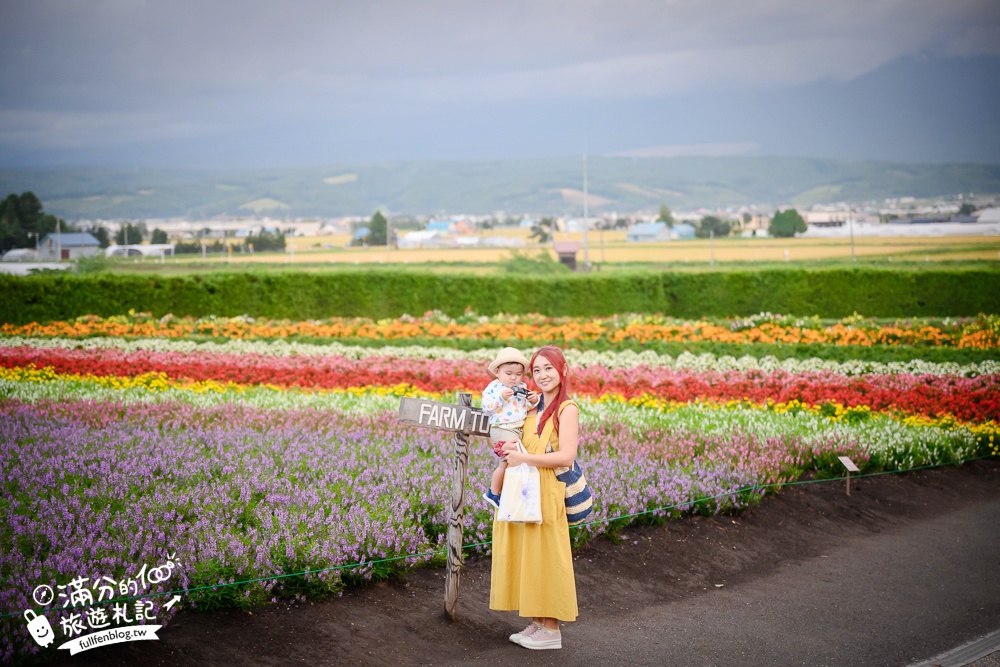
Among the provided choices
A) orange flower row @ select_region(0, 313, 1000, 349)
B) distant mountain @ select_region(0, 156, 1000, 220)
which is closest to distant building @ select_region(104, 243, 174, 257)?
orange flower row @ select_region(0, 313, 1000, 349)

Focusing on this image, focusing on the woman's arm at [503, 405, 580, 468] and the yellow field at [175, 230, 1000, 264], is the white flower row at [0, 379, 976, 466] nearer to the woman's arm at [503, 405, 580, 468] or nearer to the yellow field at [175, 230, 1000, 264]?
the woman's arm at [503, 405, 580, 468]

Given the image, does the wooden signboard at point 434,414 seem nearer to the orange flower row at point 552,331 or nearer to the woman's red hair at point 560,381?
the woman's red hair at point 560,381

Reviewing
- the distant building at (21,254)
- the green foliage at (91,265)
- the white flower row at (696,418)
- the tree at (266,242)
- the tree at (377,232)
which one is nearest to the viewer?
the white flower row at (696,418)

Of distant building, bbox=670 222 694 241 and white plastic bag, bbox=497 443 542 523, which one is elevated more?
distant building, bbox=670 222 694 241

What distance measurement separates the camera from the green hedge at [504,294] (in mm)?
18812

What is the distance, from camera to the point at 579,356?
13070 mm

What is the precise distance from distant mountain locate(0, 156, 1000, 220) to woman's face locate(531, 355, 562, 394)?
104 metres

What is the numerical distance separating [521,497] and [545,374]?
0.54 metres

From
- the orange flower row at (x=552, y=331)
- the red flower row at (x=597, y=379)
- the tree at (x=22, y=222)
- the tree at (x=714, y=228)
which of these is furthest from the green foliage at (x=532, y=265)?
the tree at (x=714, y=228)

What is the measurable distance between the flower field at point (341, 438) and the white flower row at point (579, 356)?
0.17 ft

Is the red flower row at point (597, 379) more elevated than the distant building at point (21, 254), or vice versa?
the distant building at point (21, 254)

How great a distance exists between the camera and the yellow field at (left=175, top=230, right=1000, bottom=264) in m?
48.3

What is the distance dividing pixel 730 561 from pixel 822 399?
4.41 meters

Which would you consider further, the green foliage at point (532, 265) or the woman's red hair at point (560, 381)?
the green foliage at point (532, 265)
